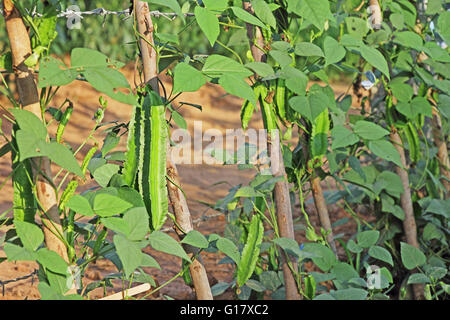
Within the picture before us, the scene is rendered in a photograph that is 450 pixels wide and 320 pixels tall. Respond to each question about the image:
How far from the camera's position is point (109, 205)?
90cm

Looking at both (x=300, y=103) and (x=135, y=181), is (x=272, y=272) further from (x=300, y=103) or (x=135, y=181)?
(x=135, y=181)

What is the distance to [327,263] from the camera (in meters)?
1.50

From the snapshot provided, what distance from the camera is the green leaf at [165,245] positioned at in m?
0.90

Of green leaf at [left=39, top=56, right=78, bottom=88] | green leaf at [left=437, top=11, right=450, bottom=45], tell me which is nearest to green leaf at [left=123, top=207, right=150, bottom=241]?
green leaf at [left=39, top=56, right=78, bottom=88]

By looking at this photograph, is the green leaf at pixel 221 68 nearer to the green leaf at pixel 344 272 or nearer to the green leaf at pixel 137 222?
the green leaf at pixel 137 222

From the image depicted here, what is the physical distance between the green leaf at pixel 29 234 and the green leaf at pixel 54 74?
0.22 metres

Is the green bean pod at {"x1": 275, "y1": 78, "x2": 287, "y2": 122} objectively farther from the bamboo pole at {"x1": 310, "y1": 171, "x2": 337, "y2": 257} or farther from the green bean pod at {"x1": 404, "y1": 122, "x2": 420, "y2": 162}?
the green bean pod at {"x1": 404, "y1": 122, "x2": 420, "y2": 162}

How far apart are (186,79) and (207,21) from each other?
115 mm

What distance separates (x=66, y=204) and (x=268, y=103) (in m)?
0.59

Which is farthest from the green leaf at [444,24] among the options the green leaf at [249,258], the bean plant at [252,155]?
the green leaf at [249,258]

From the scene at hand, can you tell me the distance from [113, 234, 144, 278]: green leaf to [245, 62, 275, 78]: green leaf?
50cm

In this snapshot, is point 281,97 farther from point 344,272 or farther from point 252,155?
point 344,272

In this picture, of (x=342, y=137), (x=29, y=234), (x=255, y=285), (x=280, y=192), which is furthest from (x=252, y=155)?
(x=29, y=234)
